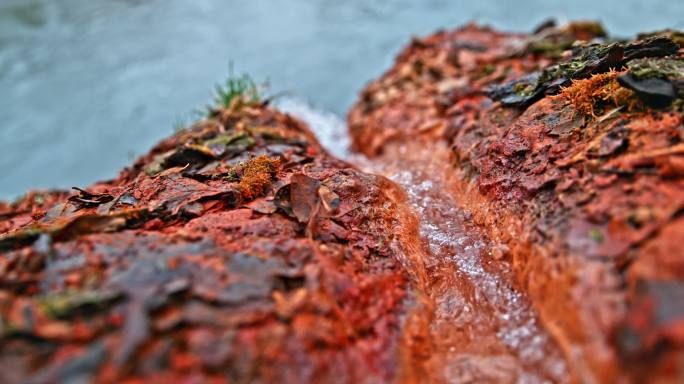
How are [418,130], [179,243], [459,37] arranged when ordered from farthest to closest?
[459,37], [418,130], [179,243]

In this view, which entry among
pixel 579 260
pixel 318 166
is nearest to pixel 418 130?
pixel 318 166

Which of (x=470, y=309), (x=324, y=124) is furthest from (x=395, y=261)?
(x=324, y=124)

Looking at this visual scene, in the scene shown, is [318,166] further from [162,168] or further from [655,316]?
[655,316]

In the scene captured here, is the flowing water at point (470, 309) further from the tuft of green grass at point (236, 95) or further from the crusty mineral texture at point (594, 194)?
the tuft of green grass at point (236, 95)

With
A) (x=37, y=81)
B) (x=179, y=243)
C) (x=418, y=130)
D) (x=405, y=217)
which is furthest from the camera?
(x=37, y=81)

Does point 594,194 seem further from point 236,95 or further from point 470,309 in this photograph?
point 236,95
